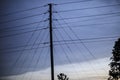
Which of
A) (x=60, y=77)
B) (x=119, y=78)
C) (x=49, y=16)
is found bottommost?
(x=60, y=77)

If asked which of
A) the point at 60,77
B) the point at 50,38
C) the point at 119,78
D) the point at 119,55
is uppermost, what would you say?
the point at 50,38

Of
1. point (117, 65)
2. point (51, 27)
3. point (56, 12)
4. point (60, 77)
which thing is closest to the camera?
point (51, 27)

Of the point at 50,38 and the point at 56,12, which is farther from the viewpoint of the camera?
the point at 56,12

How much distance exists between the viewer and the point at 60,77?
92.5m

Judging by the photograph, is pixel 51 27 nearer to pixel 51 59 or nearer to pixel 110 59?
pixel 51 59

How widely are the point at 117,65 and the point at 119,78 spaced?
8.63 ft

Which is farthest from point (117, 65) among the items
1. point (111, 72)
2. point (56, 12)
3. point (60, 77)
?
point (60, 77)

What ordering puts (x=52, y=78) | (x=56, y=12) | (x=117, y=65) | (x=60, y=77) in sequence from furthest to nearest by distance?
(x=60, y=77), (x=117, y=65), (x=56, y=12), (x=52, y=78)

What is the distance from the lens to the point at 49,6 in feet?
124

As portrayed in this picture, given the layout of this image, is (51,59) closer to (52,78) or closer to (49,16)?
(52,78)

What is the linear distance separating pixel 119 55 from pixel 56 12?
26.3 m

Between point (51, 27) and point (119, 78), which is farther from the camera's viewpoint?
point (119, 78)

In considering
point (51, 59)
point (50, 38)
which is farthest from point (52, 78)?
point (50, 38)

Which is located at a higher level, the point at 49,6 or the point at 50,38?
the point at 49,6
